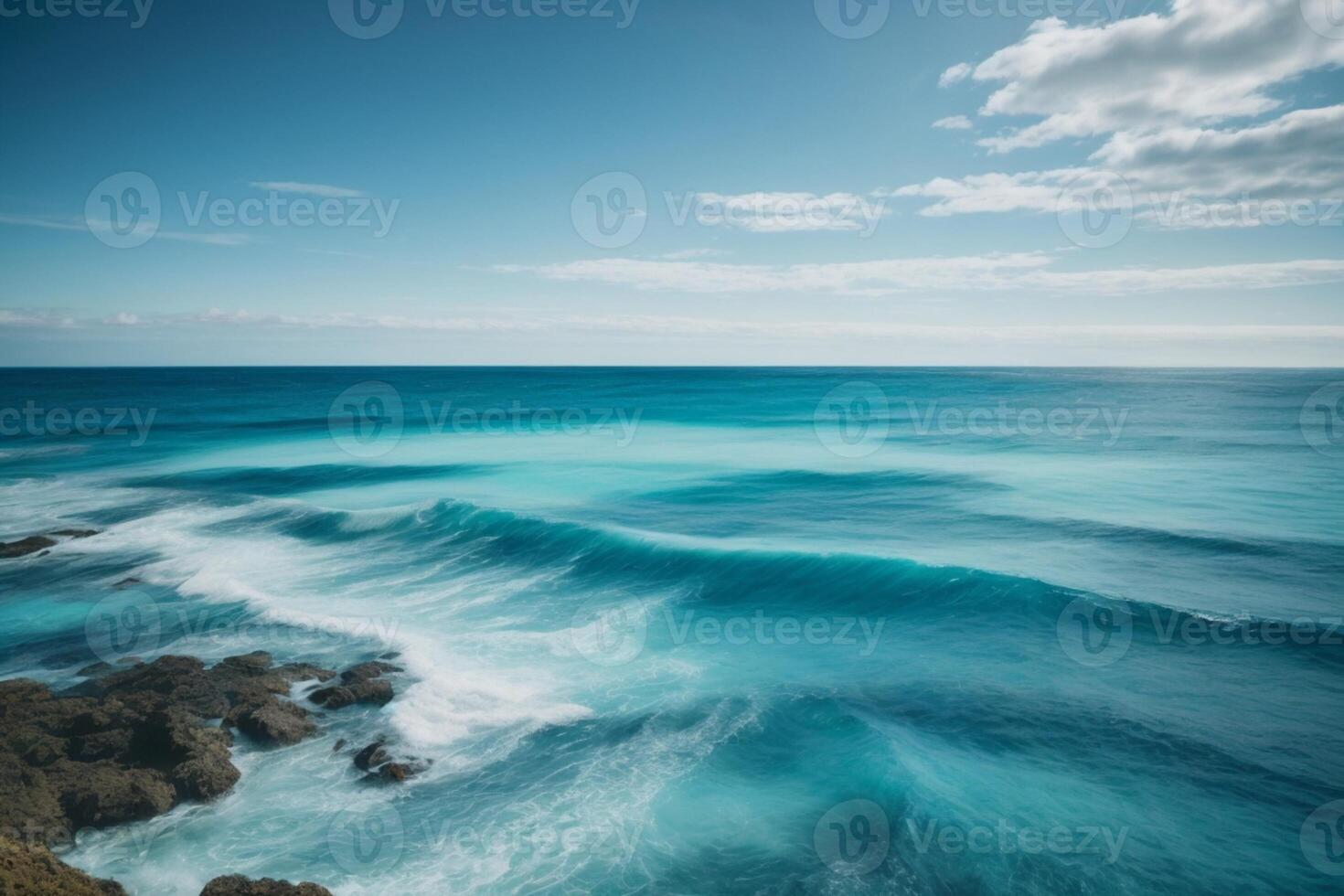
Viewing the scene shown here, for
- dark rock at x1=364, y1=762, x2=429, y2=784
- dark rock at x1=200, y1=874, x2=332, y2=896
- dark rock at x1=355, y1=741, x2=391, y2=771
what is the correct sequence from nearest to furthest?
dark rock at x1=200, y1=874, x2=332, y2=896, dark rock at x1=364, y1=762, x2=429, y2=784, dark rock at x1=355, y1=741, x2=391, y2=771

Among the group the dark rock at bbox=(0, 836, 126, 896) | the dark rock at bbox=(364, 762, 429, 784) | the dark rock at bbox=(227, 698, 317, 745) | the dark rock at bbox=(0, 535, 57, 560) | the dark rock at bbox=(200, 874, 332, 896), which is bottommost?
the dark rock at bbox=(364, 762, 429, 784)

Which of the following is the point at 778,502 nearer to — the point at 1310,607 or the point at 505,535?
the point at 505,535

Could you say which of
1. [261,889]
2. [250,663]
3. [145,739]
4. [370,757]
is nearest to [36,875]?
[261,889]

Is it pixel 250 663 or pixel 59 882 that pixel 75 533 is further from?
pixel 59 882

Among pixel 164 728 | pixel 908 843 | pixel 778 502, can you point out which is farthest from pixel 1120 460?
pixel 164 728

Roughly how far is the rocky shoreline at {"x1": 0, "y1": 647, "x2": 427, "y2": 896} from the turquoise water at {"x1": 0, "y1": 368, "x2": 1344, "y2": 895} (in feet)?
1.23

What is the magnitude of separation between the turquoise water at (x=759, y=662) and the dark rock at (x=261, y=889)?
1167mm

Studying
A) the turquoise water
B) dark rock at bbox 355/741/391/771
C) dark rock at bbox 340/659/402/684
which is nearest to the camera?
the turquoise water

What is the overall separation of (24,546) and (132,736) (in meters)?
16.2

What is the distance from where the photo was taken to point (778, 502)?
2627cm

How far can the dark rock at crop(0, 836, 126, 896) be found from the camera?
17.6 ft

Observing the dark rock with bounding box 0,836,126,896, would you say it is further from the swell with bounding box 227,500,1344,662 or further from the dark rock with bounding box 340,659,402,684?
the swell with bounding box 227,500,1344,662

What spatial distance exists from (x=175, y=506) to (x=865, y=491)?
1080 inches

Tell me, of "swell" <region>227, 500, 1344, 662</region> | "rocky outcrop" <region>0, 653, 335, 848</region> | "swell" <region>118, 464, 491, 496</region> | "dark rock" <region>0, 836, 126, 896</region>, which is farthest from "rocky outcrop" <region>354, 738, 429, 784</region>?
"swell" <region>118, 464, 491, 496</region>
